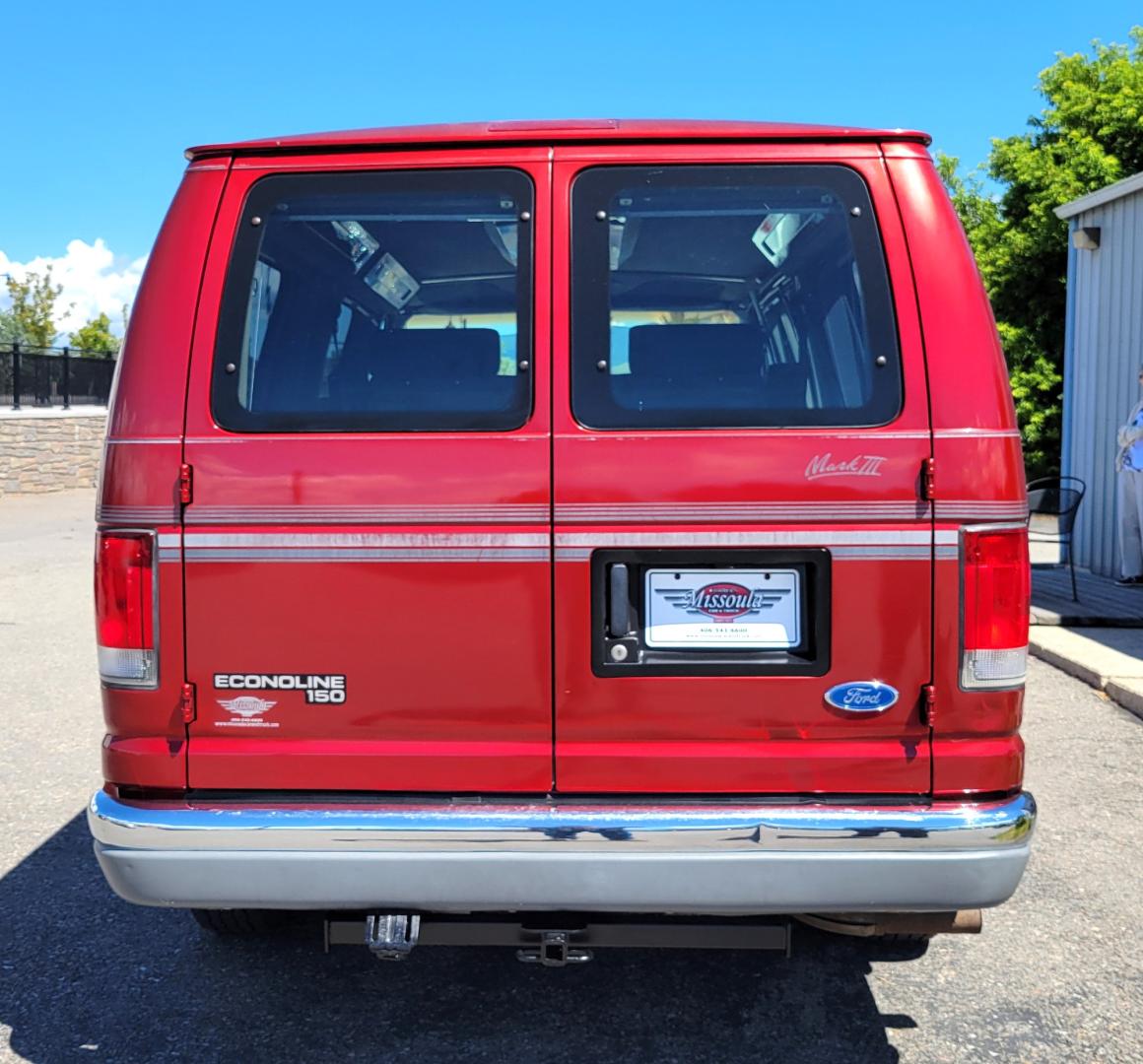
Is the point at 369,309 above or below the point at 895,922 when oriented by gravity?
above

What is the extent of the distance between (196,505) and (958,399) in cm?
174

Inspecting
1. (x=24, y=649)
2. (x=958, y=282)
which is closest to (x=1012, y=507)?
(x=958, y=282)

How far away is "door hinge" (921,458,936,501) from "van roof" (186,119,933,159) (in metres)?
0.78

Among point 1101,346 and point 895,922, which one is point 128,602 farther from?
point 1101,346

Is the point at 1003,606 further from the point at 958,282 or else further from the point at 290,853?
the point at 290,853

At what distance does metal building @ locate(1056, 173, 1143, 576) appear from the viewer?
1126cm

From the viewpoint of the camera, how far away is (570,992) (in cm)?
344

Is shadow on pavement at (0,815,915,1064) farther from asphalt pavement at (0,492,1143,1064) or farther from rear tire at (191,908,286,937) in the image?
rear tire at (191,908,286,937)

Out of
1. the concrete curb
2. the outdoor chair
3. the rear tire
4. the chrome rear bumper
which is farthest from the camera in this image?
the outdoor chair

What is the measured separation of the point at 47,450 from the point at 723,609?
22883 mm

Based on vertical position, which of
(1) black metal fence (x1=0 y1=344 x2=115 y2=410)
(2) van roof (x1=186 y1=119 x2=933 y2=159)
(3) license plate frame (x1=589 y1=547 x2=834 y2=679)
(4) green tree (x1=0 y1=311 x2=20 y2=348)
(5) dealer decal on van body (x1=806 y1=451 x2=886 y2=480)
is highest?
(4) green tree (x1=0 y1=311 x2=20 y2=348)

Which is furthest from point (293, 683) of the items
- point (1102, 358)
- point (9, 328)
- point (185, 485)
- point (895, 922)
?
point (9, 328)

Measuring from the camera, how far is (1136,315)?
441 inches

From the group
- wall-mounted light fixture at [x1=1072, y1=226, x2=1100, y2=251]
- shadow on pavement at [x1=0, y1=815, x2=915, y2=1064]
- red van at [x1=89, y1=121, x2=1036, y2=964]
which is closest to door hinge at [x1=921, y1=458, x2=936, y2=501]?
red van at [x1=89, y1=121, x2=1036, y2=964]
